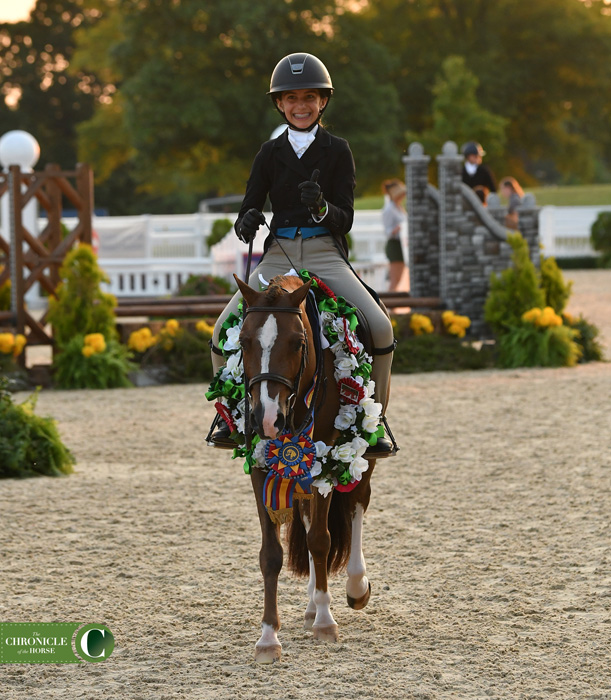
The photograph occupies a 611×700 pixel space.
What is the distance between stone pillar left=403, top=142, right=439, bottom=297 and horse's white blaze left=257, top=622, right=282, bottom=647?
1164 cm

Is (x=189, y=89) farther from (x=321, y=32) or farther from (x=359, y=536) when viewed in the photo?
(x=359, y=536)

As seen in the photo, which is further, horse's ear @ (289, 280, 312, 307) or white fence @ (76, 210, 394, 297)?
white fence @ (76, 210, 394, 297)

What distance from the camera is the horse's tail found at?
5129 millimetres

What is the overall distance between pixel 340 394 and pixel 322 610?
914 millimetres

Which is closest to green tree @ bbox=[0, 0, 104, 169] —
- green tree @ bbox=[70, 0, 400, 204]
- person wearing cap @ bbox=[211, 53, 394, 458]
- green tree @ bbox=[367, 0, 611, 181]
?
green tree @ bbox=[70, 0, 400, 204]

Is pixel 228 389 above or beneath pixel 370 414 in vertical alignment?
above

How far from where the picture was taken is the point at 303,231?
17.2ft

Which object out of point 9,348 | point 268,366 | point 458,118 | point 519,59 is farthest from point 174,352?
point 519,59

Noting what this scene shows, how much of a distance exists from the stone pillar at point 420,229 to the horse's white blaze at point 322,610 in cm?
1132

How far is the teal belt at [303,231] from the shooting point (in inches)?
206

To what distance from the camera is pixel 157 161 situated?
4484cm

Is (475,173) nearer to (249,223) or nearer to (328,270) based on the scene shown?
(328,270)

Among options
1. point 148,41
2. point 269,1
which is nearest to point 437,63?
point 269,1

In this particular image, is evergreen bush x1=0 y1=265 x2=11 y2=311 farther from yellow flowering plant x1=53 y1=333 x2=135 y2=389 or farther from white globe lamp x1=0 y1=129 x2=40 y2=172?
white globe lamp x1=0 y1=129 x2=40 y2=172
